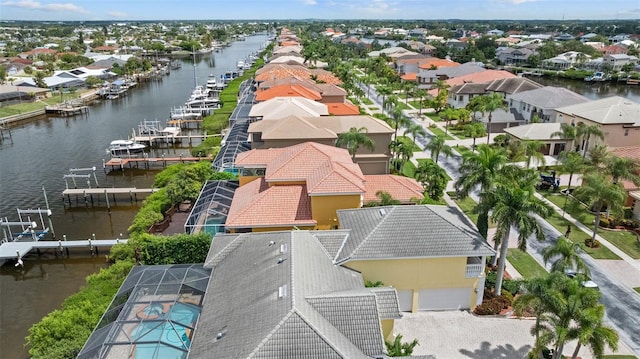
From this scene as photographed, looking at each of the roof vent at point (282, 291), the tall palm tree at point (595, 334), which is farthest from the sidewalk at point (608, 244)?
the roof vent at point (282, 291)

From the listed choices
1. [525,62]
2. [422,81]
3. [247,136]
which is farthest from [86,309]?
[525,62]

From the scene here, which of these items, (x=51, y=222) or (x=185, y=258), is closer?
(x=185, y=258)

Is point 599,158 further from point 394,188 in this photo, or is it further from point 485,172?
point 394,188

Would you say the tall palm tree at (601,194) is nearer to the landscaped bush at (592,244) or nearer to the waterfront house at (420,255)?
the landscaped bush at (592,244)

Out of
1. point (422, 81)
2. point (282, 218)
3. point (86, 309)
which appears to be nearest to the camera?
point (86, 309)

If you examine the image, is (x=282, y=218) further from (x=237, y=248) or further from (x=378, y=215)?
(x=378, y=215)

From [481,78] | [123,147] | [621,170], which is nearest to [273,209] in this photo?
[621,170]

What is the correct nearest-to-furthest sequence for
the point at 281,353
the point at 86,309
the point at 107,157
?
1. the point at 281,353
2. the point at 86,309
3. the point at 107,157
